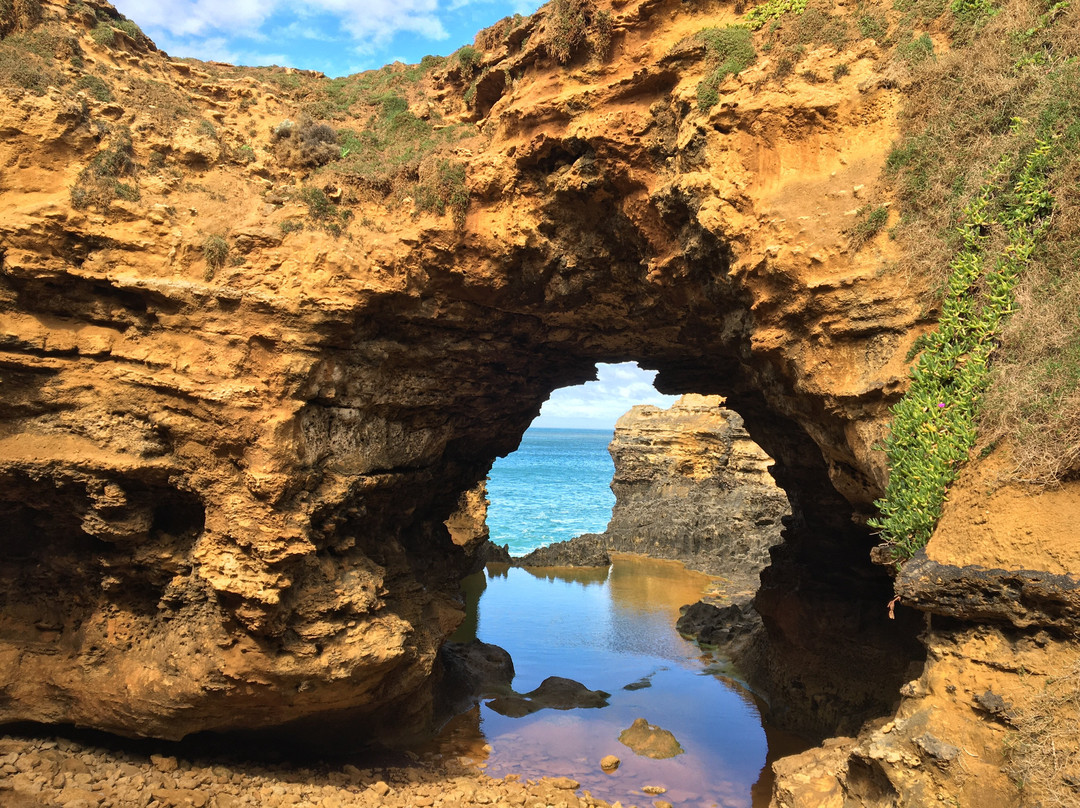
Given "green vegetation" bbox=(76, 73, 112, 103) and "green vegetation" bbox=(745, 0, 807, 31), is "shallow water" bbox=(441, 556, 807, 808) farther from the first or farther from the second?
"green vegetation" bbox=(76, 73, 112, 103)

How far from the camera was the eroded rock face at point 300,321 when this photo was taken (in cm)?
799

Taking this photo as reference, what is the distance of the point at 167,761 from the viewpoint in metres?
8.75

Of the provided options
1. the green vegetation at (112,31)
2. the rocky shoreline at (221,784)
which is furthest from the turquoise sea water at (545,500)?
the green vegetation at (112,31)

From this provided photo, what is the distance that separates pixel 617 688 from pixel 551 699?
5.81 ft

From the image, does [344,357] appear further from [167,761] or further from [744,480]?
[744,480]

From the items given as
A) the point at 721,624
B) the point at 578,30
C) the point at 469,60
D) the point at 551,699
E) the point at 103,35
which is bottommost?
the point at 551,699

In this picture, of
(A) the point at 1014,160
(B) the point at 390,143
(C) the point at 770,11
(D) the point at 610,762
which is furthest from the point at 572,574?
(A) the point at 1014,160

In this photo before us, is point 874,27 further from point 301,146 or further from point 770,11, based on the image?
point 301,146

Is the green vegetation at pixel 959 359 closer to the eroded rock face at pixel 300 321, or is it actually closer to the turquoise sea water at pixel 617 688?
the eroded rock face at pixel 300 321

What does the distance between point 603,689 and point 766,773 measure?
170 inches

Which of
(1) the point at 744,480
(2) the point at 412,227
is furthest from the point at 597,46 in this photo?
(1) the point at 744,480

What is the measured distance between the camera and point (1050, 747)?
15.2 ft

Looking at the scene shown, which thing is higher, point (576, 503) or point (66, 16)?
point (66, 16)

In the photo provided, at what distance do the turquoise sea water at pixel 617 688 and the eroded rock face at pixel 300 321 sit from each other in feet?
10.1
